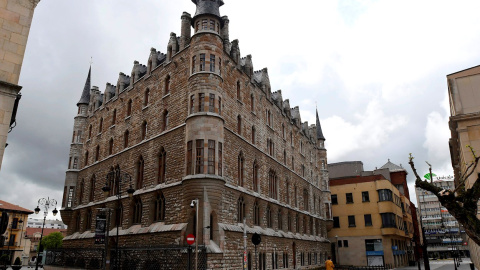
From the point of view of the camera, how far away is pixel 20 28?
1104 cm

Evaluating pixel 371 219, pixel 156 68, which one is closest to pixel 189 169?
pixel 156 68

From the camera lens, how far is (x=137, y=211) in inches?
1040

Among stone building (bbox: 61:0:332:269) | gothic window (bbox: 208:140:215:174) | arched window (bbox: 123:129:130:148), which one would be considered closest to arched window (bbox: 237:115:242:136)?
stone building (bbox: 61:0:332:269)

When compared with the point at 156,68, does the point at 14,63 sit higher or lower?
lower

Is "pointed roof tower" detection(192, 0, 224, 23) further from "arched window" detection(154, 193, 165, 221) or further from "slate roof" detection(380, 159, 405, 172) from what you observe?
"slate roof" detection(380, 159, 405, 172)

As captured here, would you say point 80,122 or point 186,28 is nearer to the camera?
point 186,28

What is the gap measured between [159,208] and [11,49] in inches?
627

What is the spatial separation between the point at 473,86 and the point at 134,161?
25.5 metres

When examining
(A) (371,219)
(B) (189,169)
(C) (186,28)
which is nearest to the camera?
(B) (189,169)

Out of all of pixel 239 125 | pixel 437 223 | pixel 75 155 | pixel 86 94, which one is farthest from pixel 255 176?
pixel 437 223

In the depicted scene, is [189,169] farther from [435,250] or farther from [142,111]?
[435,250]

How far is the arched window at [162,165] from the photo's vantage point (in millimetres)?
25000

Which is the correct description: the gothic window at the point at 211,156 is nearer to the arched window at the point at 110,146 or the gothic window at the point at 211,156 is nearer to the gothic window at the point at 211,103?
the gothic window at the point at 211,103

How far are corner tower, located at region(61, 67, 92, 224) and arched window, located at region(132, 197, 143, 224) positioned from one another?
12643 millimetres
